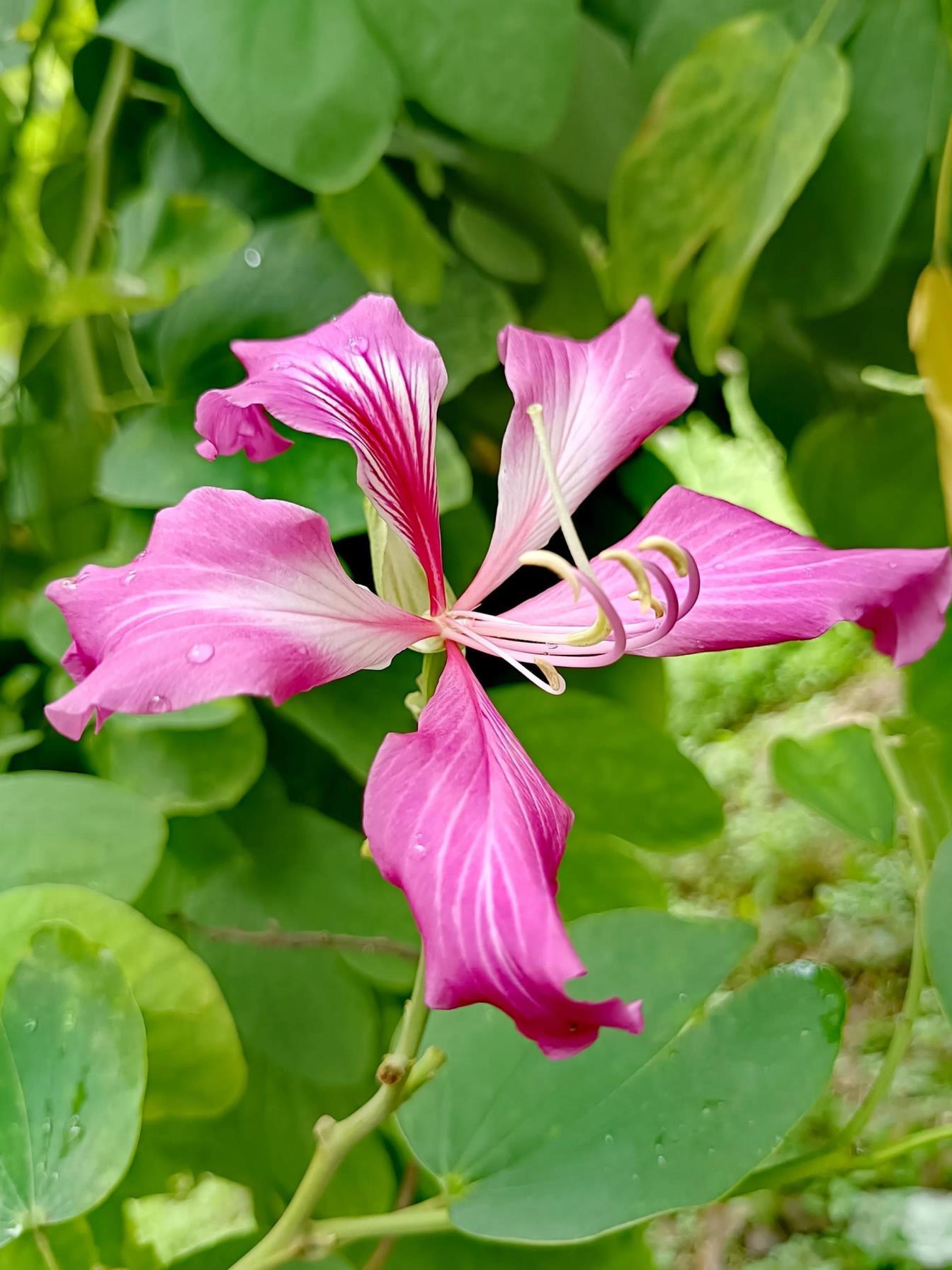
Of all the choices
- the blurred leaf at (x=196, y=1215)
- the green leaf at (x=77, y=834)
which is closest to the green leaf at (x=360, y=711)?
the green leaf at (x=77, y=834)

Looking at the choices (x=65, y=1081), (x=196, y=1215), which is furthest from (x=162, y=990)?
(x=196, y=1215)

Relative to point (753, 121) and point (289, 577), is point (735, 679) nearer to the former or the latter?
point (753, 121)

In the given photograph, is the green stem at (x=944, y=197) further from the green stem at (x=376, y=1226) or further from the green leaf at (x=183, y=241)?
the green stem at (x=376, y=1226)

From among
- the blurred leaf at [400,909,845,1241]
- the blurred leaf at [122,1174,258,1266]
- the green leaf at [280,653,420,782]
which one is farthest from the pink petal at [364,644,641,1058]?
the blurred leaf at [122,1174,258,1266]

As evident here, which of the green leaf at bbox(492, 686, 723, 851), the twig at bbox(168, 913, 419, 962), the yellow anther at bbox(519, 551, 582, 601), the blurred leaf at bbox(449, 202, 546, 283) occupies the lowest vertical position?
the twig at bbox(168, 913, 419, 962)

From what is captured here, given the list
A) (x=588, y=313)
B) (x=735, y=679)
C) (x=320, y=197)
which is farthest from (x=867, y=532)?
(x=735, y=679)

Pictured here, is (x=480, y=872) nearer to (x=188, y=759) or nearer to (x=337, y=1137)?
(x=337, y=1137)

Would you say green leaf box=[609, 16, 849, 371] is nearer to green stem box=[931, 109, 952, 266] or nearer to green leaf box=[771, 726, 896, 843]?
green stem box=[931, 109, 952, 266]
